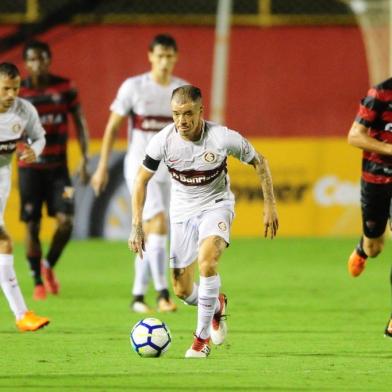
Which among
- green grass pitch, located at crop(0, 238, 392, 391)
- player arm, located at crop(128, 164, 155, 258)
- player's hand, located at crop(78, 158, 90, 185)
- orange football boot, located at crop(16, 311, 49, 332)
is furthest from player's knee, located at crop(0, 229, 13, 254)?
player's hand, located at crop(78, 158, 90, 185)

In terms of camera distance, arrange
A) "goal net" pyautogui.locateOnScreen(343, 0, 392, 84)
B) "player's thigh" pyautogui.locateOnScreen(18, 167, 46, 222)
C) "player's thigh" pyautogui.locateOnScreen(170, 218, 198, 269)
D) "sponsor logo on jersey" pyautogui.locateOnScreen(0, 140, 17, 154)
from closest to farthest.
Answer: "player's thigh" pyautogui.locateOnScreen(170, 218, 198, 269), "sponsor logo on jersey" pyautogui.locateOnScreen(0, 140, 17, 154), "player's thigh" pyautogui.locateOnScreen(18, 167, 46, 222), "goal net" pyautogui.locateOnScreen(343, 0, 392, 84)

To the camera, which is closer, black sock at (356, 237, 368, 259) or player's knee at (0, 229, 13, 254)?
player's knee at (0, 229, 13, 254)

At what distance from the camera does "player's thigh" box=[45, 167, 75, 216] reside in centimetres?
1229

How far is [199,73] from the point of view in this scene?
22.2 meters

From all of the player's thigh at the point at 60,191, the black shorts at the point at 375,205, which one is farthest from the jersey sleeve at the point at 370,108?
the player's thigh at the point at 60,191

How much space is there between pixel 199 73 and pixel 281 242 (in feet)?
16.1

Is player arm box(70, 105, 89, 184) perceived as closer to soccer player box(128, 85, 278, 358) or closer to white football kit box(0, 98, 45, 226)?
white football kit box(0, 98, 45, 226)

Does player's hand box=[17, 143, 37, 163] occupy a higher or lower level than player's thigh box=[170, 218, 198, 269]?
higher

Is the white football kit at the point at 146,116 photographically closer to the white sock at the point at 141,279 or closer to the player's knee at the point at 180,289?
the white sock at the point at 141,279

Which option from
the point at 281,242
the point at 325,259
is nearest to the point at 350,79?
the point at 281,242

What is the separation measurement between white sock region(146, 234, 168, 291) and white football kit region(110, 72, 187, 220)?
0.21 meters

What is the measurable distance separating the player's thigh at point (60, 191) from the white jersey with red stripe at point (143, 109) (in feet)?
3.93

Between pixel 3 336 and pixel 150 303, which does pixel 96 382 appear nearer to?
pixel 3 336

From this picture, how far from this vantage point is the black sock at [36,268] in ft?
40.1
